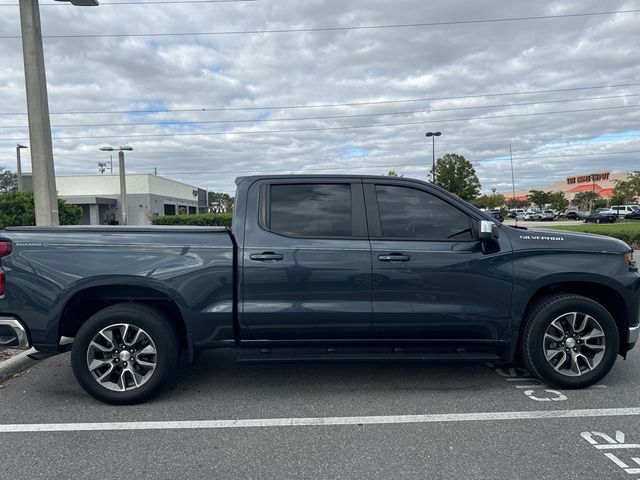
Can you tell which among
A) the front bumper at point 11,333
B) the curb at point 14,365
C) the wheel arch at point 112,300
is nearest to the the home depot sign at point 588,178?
the wheel arch at point 112,300

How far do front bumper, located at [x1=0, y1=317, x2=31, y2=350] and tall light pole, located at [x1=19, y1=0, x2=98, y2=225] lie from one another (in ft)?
16.0

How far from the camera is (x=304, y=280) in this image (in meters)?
3.94

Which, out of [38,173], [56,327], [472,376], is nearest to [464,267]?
[472,376]

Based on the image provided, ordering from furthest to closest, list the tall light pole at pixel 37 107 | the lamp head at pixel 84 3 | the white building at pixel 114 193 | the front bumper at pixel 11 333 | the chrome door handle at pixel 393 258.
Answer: the white building at pixel 114 193
the tall light pole at pixel 37 107
the lamp head at pixel 84 3
the chrome door handle at pixel 393 258
the front bumper at pixel 11 333

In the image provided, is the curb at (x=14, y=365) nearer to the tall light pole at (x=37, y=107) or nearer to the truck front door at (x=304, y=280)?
the truck front door at (x=304, y=280)

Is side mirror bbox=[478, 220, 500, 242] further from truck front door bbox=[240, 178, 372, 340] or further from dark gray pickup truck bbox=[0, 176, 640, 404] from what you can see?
truck front door bbox=[240, 178, 372, 340]

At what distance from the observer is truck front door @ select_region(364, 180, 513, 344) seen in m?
3.99

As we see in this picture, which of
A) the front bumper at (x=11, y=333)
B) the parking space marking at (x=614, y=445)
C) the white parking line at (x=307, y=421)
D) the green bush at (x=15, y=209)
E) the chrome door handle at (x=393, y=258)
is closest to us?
Answer: the parking space marking at (x=614, y=445)

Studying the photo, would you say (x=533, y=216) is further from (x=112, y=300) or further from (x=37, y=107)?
(x=112, y=300)

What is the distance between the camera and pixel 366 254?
3986 millimetres

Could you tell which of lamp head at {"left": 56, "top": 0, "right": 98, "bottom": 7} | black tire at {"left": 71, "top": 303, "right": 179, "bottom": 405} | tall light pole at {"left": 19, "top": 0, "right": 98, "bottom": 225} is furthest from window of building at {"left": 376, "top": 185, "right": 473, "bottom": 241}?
tall light pole at {"left": 19, "top": 0, "right": 98, "bottom": 225}

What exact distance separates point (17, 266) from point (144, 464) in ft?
6.56

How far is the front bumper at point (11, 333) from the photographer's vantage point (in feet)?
12.6

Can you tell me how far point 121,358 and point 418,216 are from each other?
2.82 m
